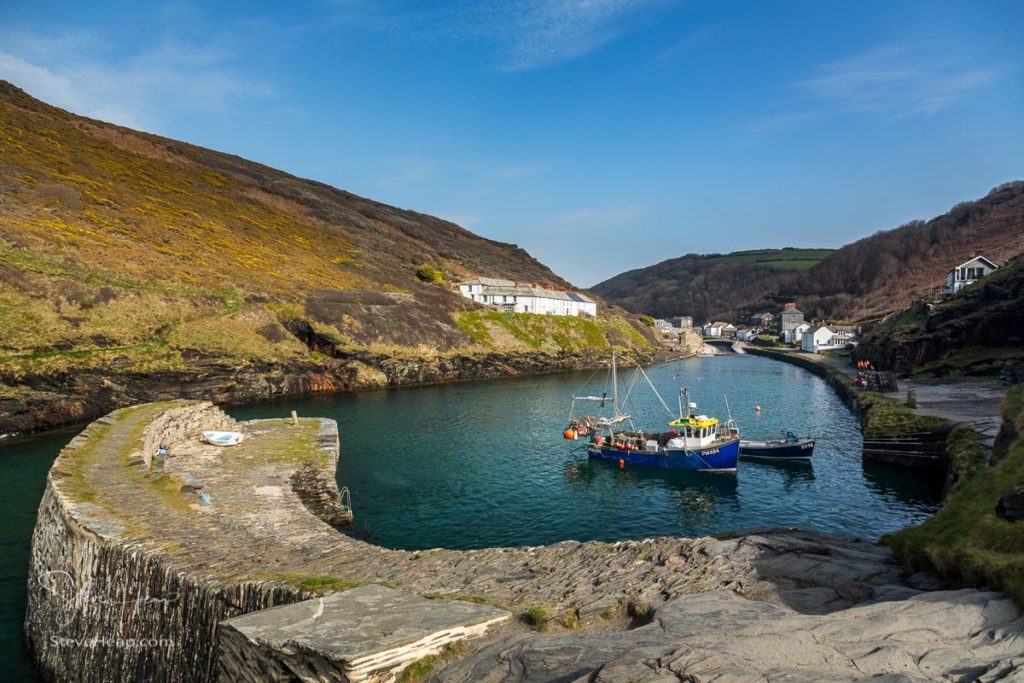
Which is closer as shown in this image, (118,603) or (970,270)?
(118,603)

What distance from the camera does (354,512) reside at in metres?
29.7

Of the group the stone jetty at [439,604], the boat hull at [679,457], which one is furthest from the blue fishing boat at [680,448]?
the stone jetty at [439,604]

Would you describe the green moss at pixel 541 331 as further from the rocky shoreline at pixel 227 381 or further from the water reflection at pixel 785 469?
the water reflection at pixel 785 469

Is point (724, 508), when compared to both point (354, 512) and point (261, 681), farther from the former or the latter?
point (261, 681)

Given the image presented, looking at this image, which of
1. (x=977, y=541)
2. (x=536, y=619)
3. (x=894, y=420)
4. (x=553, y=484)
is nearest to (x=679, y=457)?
(x=553, y=484)

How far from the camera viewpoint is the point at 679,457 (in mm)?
39812

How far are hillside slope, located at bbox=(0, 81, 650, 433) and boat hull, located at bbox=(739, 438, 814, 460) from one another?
2129 inches

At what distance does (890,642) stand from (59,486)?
1085 inches

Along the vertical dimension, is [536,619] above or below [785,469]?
above

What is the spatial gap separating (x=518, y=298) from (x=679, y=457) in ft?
295

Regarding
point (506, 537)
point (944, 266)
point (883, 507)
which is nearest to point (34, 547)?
point (506, 537)

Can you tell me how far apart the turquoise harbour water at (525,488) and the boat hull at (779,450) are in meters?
1.11

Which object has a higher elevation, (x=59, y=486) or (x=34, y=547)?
(x=59, y=486)

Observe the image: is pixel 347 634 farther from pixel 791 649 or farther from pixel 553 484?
pixel 553 484
